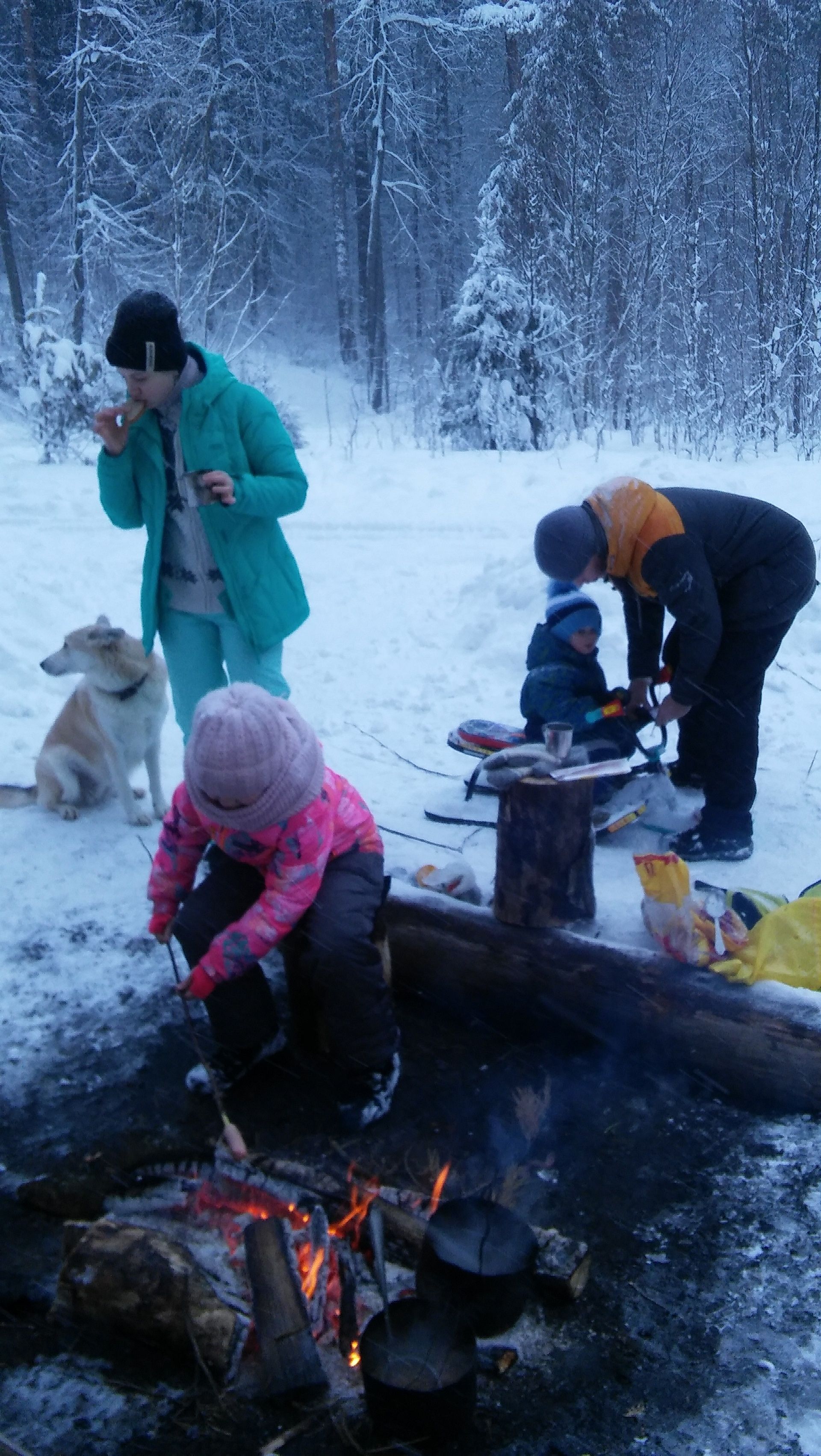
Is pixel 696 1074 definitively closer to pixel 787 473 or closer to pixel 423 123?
pixel 787 473

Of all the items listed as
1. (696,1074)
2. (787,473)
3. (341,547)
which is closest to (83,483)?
(341,547)

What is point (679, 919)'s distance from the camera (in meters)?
3.17

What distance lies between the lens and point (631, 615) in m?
4.74

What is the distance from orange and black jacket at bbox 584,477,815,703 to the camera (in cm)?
409

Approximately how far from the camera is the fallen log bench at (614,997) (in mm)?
2941

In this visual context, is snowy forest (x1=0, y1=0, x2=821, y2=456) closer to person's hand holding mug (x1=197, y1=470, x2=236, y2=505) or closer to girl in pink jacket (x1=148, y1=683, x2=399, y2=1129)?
person's hand holding mug (x1=197, y1=470, x2=236, y2=505)

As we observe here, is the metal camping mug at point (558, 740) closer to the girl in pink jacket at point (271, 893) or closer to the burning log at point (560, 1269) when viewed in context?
the girl in pink jacket at point (271, 893)

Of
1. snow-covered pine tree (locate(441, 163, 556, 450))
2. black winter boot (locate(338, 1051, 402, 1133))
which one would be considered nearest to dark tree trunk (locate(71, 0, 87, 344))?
snow-covered pine tree (locate(441, 163, 556, 450))

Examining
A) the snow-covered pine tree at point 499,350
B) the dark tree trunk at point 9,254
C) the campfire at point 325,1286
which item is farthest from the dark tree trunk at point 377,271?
the campfire at point 325,1286

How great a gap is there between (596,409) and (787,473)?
8408 millimetres

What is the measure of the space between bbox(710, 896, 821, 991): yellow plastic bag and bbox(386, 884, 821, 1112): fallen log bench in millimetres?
49

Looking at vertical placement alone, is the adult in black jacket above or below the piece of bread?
below

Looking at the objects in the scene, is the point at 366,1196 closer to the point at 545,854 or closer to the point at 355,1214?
the point at 355,1214

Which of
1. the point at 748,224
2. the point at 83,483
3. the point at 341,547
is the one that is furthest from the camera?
the point at 748,224
